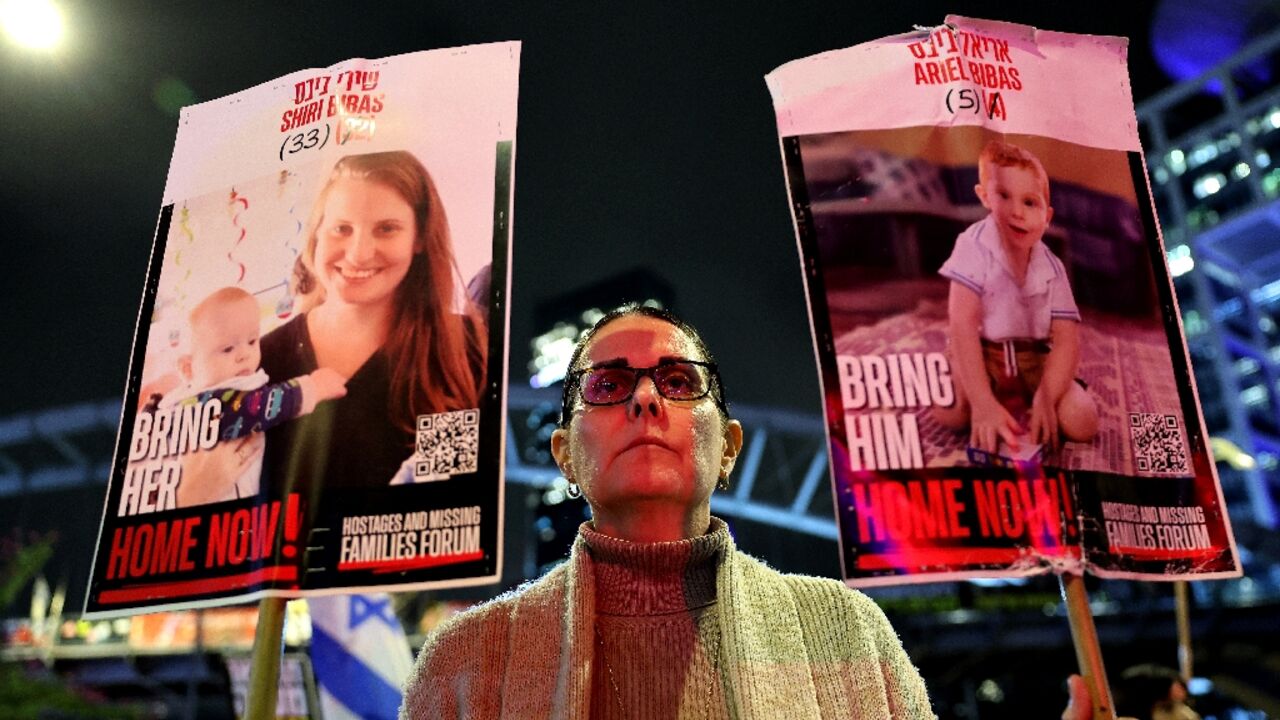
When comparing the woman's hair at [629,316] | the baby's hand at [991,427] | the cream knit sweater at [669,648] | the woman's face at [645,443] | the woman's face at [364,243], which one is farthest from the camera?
the woman's face at [364,243]

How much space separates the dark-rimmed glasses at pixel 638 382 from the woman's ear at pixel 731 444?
26cm

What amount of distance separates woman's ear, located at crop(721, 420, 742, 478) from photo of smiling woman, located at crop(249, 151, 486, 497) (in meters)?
1.09

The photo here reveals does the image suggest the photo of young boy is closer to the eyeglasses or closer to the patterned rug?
the patterned rug

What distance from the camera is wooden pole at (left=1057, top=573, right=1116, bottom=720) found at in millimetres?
3174

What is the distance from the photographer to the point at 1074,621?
11.2ft

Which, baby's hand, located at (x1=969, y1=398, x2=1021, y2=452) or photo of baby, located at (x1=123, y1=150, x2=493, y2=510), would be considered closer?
photo of baby, located at (x1=123, y1=150, x2=493, y2=510)

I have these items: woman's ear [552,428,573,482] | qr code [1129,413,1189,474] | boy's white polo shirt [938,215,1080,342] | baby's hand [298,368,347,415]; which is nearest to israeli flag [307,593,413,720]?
baby's hand [298,368,347,415]

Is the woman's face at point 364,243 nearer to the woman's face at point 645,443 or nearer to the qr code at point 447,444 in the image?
the qr code at point 447,444

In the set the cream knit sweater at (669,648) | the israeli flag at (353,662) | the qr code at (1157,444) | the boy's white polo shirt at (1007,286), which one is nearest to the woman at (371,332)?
the cream knit sweater at (669,648)

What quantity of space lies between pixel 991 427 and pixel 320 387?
267 cm

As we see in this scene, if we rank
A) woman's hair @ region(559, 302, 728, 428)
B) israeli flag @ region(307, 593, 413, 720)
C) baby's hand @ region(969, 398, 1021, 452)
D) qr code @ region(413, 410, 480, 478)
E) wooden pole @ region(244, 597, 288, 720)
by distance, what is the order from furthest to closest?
1. israeli flag @ region(307, 593, 413, 720)
2. baby's hand @ region(969, 398, 1021, 452)
3. qr code @ region(413, 410, 480, 478)
4. wooden pole @ region(244, 597, 288, 720)
5. woman's hair @ region(559, 302, 728, 428)

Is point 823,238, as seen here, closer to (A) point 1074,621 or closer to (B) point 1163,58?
(A) point 1074,621

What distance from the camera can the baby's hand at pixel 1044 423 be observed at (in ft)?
12.3

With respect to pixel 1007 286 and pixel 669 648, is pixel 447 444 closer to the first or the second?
pixel 669 648
